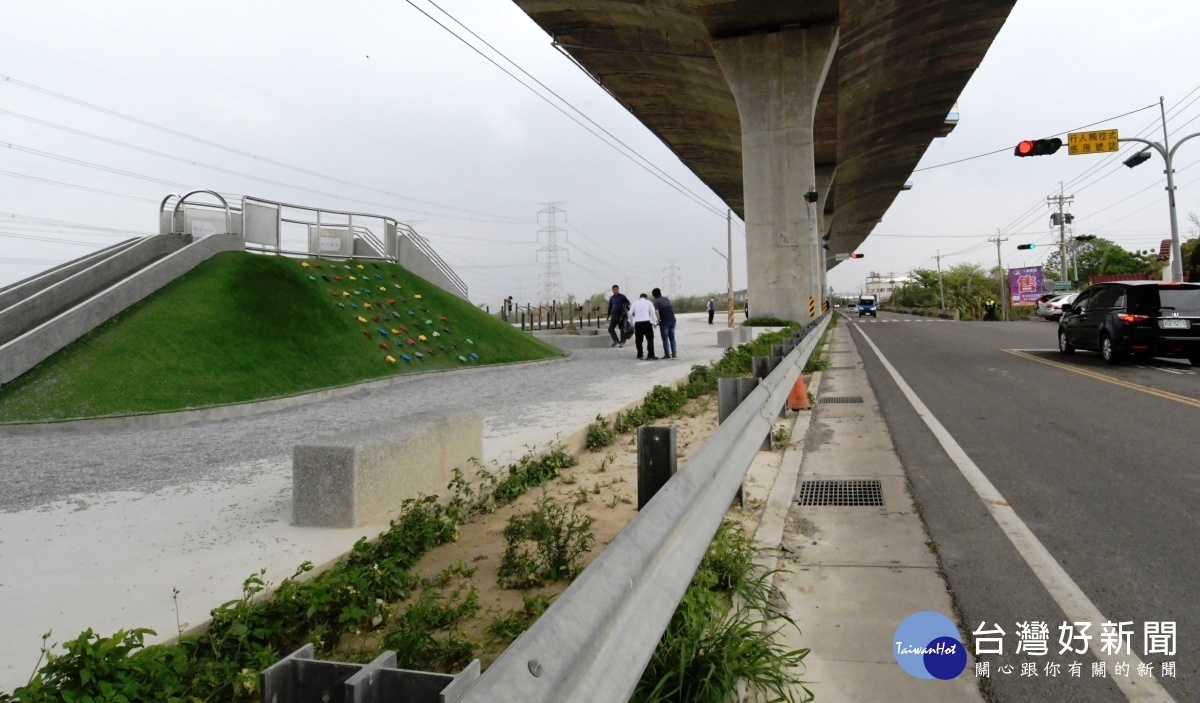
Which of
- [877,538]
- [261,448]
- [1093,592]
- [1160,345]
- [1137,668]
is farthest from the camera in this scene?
[1160,345]

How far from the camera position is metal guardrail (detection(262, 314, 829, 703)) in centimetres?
139

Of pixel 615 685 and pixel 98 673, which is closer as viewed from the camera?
pixel 615 685

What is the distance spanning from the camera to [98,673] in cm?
268

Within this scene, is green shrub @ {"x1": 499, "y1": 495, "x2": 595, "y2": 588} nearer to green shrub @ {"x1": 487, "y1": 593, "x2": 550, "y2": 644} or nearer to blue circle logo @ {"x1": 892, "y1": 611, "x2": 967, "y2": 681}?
green shrub @ {"x1": 487, "y1": 593, "x2": 550, "y2": 644}

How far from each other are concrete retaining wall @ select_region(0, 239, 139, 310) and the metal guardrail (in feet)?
48.9

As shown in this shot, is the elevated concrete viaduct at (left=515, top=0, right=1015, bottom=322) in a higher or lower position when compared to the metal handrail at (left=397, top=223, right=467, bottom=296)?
higher

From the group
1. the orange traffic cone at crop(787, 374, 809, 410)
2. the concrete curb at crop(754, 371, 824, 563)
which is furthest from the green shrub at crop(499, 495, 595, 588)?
the orange traffic cone at crop(787, 374, 809, 410)

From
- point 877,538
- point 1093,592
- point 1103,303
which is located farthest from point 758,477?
point 1103,303

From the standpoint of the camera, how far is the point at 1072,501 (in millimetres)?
5430

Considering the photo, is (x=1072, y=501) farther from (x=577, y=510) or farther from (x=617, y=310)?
(x=617, y=310)

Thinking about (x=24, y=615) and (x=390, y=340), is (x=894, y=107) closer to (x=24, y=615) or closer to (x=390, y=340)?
(x=390, y=340)

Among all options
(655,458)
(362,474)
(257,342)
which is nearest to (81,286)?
(257,342)

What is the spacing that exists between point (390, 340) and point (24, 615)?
12.6m

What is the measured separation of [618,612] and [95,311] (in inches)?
525
